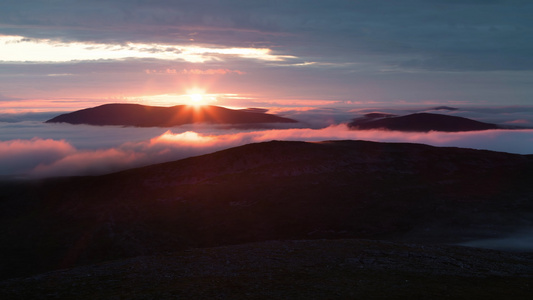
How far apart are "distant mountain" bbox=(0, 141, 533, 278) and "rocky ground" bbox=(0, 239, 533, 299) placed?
19.4 metres

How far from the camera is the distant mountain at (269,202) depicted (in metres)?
72.4

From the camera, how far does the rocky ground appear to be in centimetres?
3119

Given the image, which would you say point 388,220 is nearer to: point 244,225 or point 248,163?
point 244,225

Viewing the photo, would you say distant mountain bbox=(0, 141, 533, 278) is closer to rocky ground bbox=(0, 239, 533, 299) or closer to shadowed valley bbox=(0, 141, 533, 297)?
shadowed valley bbox=(0, 141, 533, 297)

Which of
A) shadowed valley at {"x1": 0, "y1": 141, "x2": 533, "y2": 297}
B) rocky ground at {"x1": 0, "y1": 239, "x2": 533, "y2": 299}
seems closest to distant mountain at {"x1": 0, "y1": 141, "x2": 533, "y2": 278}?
shadowed valley at {"x1": 0, "y1": 141, "x2": 533, "y2": 297}

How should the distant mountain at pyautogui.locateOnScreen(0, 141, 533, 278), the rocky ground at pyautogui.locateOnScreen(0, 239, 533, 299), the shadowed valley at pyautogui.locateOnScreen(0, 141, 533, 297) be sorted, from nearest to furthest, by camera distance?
the rocky ground at pyautogui.locateOnScreen(0, 239, 533, 299) < the shadowed valley at pyautogui.locateOnScreen(0, 141, 533, 297) < the distant mountain at pyautogui.locateOnScreen(0, 141, 533, 278)

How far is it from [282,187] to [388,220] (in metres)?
26.0

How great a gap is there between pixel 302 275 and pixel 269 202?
52766 millimetres

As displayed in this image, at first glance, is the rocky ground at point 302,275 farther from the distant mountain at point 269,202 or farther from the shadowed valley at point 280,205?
the distant mountain at point 269,202

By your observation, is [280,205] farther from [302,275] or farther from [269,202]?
[302,275]

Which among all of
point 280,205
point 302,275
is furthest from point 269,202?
point 302,275

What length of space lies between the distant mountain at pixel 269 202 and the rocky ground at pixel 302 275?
19.4 m

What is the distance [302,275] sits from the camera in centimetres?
3578

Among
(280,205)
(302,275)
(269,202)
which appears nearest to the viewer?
(302,275)
